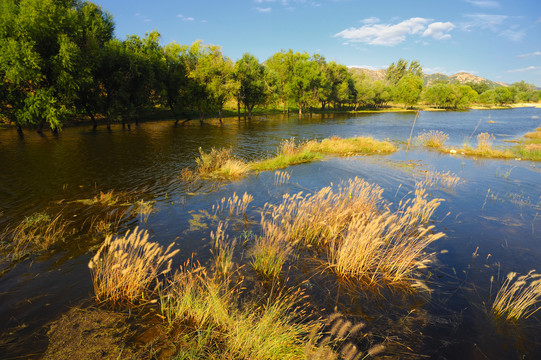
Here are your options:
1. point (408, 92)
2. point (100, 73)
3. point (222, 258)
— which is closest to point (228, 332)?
point (222, 258)

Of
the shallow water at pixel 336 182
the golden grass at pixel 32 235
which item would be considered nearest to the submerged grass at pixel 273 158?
the shallow water at pixel 336 182

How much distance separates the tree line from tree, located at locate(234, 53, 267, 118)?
9.0 inches

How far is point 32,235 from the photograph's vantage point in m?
8.08

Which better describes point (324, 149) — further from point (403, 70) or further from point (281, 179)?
point (403, 70)

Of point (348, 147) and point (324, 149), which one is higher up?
point (348, 147)

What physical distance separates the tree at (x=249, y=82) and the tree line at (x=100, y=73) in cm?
23

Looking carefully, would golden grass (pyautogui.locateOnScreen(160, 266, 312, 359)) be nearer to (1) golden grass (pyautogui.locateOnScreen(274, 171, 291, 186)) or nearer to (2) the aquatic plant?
(2) the aquatic plant

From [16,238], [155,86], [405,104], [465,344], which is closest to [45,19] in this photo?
[155,86]

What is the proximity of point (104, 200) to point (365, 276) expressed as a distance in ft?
39.0

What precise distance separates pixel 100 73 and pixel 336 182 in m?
38.4

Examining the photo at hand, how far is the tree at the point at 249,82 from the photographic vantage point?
182 ft

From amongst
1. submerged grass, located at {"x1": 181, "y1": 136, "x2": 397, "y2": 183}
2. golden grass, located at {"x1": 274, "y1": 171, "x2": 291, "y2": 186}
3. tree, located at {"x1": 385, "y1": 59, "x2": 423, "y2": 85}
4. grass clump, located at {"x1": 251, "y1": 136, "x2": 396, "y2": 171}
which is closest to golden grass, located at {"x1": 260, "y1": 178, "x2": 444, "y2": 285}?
golden grass, located at {"x1": 274, "y1": 171, "x2": 291, "y2": 186}

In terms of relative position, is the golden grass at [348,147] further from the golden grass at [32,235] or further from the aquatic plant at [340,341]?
the aquatic plant at [340,341]

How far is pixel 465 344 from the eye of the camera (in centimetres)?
480
